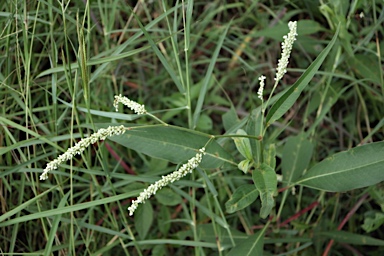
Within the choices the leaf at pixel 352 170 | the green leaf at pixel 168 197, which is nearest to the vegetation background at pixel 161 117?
the green leaf at pixel 168 197

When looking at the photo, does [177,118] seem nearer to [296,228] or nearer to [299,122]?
[299,122]

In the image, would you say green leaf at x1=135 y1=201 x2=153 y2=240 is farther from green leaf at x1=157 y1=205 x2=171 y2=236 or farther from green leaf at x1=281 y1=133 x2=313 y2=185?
green leaf at x1=281 y1=133 x2=313 y2=185

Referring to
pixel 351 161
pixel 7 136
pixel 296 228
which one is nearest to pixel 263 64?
pixel 296 228

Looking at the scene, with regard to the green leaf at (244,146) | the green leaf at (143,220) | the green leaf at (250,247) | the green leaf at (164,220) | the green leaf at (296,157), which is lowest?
the green leaf at (164,220)

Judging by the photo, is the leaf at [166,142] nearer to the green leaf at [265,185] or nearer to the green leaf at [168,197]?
the green leaf at [265,185]

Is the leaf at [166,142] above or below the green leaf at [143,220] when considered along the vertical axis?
above

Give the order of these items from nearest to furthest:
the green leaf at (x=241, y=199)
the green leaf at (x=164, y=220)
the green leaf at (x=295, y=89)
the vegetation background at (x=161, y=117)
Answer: the green leaf at (x=295, y=89), the green leaf at (x=241, y=199), the vegetation background at (x=161, y=117), the green leaf at (x=164, y=220)

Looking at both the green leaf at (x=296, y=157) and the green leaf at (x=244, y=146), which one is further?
the green leaf at (x=296, y=157)
